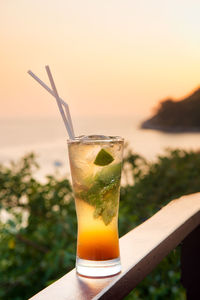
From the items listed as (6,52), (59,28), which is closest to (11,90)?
(6,52)

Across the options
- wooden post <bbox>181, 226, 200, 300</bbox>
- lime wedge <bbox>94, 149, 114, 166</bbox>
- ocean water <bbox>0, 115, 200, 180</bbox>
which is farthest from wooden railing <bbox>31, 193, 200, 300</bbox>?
ocean water <bbox>0, 115, 200, 180</bbox>

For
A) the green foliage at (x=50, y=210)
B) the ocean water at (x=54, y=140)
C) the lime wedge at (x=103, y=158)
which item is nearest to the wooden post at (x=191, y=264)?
the lime wedge at (x=103, y=158)

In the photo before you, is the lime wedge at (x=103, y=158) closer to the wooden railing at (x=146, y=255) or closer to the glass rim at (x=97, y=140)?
the glass rim at (x=97, y=140)

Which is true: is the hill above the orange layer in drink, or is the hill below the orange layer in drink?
above

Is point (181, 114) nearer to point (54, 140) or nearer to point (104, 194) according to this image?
point (54, 140)

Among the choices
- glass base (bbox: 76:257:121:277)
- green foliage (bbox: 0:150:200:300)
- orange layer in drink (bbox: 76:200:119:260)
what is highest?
orange layer in drink (bbox: 76:200:119:260)

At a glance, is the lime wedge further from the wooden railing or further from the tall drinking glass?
the wooden railing
